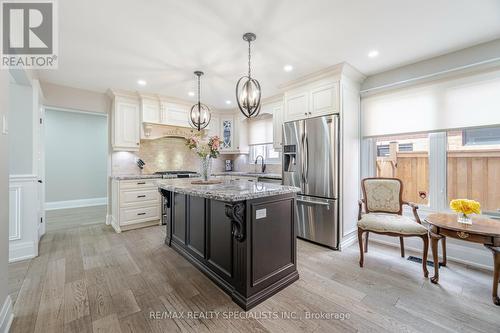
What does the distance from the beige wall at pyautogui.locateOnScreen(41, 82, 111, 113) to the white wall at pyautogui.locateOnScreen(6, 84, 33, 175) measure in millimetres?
841

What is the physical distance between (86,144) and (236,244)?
6.49 metres

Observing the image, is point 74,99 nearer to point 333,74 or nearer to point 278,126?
point 278,126

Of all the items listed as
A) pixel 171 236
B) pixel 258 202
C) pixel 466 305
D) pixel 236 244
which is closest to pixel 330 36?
pixel 258 202

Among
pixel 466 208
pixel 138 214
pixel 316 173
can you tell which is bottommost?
pixel 138 214

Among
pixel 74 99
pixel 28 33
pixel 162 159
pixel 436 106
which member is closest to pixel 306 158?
pixel 436 106

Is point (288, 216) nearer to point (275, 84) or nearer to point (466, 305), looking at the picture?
point (466, 305)

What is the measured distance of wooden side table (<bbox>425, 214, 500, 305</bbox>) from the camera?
1.82 metres

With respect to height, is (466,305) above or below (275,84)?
below

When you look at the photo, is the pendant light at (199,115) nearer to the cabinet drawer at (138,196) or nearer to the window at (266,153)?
the cabinet drawer at (138,196)

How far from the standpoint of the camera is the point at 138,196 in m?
3.97

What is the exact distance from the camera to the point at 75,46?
8.40 ft

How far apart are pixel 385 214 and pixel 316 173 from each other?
1.04m

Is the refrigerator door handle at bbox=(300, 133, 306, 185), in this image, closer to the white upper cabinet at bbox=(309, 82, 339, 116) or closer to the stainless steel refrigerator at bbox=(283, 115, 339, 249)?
the stainless steel refrigerator at bbox=(283, 115, 339, 249)

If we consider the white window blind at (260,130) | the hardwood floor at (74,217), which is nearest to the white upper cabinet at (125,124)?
the hardwood floor at (74,217)
